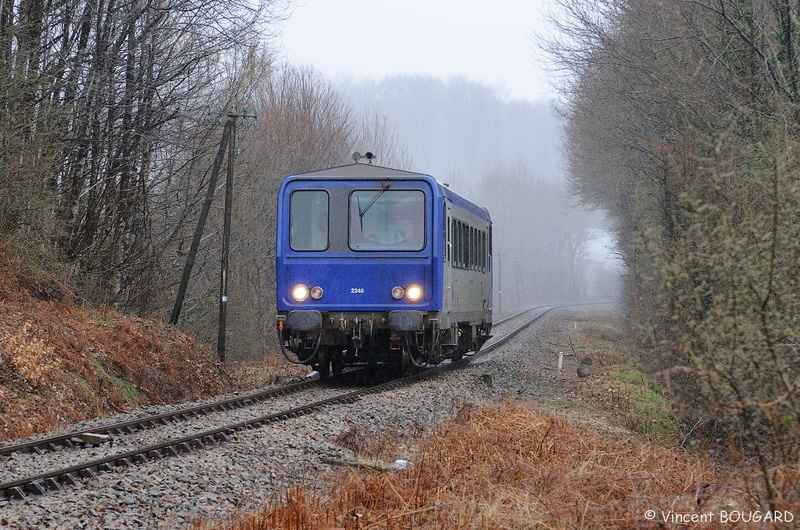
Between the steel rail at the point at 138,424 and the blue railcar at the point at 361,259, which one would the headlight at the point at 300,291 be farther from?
the steel rail at the point at 138,424

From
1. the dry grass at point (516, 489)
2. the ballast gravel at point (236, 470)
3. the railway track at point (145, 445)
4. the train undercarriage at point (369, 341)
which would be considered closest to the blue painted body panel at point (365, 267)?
the train undercarriage at point (369, 341)

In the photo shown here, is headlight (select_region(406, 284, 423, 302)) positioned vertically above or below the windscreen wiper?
below

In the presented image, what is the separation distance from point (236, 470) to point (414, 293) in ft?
20.6

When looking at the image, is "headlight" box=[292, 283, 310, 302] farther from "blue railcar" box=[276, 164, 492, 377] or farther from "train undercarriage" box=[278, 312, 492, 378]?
"train undercarriage" box=[278, 312, 492, 378]

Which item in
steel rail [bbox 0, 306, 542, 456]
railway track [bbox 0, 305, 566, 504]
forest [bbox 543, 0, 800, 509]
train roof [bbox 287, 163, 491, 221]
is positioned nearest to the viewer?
forest [bbox 543, 0, 800, 509]

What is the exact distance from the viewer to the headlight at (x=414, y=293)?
521 inches

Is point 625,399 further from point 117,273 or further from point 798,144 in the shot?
point 117,273

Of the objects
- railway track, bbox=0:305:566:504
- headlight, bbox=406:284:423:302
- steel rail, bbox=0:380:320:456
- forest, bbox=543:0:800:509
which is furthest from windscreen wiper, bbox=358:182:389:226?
forest, bbox=543:0:800:509

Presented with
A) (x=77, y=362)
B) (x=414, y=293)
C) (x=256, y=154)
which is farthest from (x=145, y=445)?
(x=256, y=154)

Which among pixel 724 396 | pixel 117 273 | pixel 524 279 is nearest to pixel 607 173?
pixel 117 273

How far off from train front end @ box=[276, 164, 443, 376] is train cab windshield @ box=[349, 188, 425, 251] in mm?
14

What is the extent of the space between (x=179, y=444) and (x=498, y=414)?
3551 millimetres

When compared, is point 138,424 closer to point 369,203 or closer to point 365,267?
point 365,267

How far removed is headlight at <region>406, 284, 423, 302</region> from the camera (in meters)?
13.2
